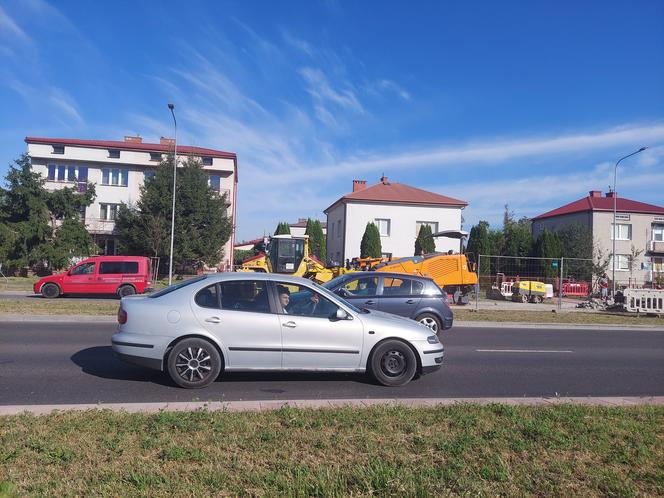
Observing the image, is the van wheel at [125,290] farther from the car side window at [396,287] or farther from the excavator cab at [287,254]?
the car side window at [396,287]

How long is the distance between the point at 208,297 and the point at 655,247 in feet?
167

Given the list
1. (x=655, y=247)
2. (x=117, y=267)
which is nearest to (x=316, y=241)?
(x=655, y=247)

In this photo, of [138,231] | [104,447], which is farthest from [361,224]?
[104,447]

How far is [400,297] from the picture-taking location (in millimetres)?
11953

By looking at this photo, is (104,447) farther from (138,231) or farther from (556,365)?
(138,231)

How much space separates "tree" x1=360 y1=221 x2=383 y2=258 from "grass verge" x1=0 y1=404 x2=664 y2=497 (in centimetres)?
3598

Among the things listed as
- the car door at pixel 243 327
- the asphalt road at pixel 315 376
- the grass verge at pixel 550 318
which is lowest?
the asphalt road at pixel 315 376

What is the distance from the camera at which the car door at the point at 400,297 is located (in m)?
11.9

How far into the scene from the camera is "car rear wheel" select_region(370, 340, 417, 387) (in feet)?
23.2

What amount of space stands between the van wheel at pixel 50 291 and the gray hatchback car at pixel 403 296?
13908 mm

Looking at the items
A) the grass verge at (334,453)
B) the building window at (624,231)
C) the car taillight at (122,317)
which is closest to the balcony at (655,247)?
the building window at (624,231)

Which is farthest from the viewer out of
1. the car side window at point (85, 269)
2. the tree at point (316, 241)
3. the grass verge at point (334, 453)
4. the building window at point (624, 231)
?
the tree at point (316, 241)

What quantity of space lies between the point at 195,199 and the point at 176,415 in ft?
113

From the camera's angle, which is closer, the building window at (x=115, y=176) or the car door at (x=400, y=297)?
the car door at (x=400, y=297)
